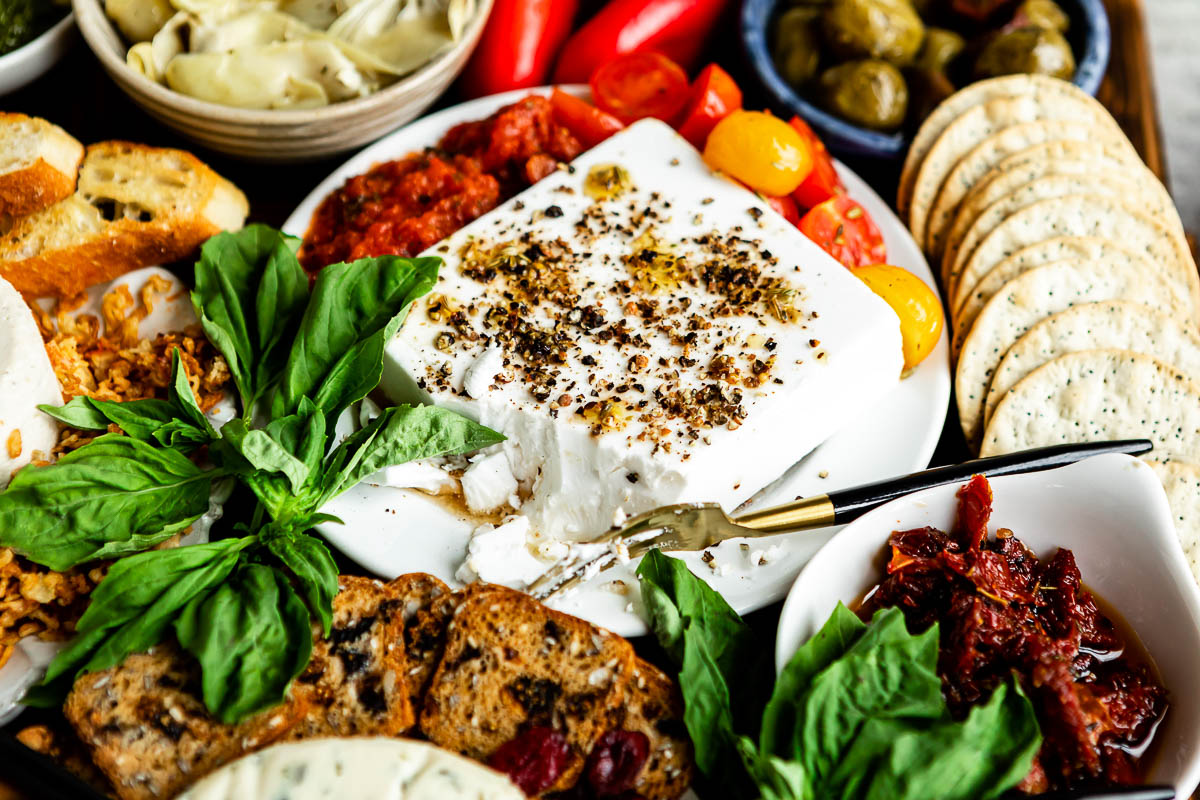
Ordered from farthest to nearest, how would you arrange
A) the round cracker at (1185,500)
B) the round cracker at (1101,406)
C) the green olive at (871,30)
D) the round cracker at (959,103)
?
the green olive at (871,30), the round cracker at (959,103), the round cracker at (1101,406), the round cracker at (1185,500)

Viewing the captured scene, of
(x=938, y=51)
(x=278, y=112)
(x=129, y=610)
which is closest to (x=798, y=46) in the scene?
(x=938, y=51)

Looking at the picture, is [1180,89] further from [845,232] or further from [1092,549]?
[1092,549]

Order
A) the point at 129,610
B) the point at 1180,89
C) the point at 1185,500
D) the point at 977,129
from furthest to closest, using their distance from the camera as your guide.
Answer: the point at 1180,89
the point at 977,129
the point at 1185,500
the point at 129,610

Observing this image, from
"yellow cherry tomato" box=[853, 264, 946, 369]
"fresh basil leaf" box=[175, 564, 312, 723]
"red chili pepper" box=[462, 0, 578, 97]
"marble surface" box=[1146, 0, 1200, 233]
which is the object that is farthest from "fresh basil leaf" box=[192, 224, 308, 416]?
"marble surface" box=[1146, 0, 1200, 233]

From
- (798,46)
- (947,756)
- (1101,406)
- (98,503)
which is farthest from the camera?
(798,46)

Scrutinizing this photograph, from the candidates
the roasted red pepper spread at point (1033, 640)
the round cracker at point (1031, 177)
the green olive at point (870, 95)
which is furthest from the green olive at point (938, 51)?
the roasted red pepper spread at point (1033, 640)

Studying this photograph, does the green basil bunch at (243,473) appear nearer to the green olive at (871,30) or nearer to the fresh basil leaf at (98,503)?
the fresh basil leaf at (98,503)

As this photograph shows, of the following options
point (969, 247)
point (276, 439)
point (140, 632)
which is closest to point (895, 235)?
point (969, 247)

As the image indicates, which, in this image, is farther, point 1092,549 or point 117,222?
point 117,222
